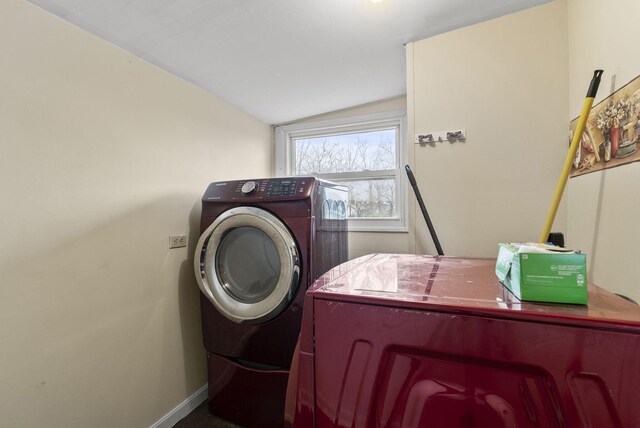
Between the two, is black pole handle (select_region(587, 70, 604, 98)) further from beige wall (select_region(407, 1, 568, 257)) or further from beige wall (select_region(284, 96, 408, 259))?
beige wall (select_region(284, 96, 408, 259))

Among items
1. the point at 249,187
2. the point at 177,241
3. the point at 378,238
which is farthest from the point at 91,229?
the point at 378,238

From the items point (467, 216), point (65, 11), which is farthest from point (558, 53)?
point (65, 11)

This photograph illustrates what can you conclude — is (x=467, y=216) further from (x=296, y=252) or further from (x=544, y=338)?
(x=544, y=338)

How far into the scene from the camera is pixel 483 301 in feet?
1.89

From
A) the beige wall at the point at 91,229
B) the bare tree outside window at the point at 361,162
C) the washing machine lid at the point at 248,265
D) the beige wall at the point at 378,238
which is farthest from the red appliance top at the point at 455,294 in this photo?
the bare tree outside window at the point at 361,162

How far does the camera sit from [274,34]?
1.55 m

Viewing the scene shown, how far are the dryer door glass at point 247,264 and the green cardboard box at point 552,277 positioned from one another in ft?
4.06

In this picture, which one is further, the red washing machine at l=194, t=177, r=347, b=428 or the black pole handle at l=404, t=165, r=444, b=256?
the black pole handle at l=404, t=165, r=444, b=256

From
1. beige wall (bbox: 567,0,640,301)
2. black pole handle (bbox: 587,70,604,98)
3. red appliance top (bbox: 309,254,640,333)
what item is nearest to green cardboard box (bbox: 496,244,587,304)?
red appliance top (bbox: 309,254,640,333)

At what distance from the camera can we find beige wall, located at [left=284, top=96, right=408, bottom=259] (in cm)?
238

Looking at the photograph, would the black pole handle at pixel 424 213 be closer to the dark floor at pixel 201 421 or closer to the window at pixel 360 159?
the window at pixel 360 159

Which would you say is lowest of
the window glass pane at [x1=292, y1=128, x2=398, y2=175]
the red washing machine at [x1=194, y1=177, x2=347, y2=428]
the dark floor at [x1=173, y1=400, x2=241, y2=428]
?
the dark floor at [x1=173, y1=400, x2=241, y2=428]

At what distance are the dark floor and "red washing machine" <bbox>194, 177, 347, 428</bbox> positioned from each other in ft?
0.15

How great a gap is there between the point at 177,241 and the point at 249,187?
0.60m
